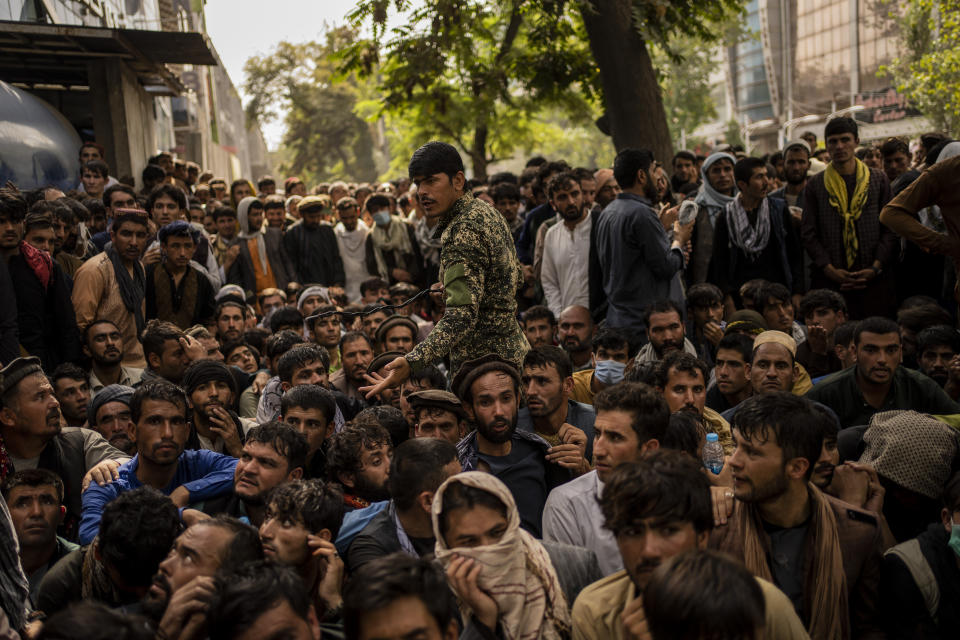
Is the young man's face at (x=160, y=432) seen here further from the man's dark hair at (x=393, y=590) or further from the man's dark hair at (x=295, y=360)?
the man's dark hair at (x=393, y=590)

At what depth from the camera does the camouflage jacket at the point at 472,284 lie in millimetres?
4035

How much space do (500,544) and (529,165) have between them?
830cm

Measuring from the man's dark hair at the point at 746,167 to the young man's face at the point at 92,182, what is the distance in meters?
6.37

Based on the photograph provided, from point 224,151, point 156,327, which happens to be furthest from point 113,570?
point 224,151

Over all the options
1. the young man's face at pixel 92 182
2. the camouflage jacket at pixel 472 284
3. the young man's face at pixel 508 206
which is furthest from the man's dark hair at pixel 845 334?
the young man's face at pixel 92 182

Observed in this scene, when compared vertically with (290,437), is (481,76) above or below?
above

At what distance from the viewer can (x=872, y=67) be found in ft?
144

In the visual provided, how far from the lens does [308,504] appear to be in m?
3.42

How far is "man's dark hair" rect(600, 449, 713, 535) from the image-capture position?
2.71 metres

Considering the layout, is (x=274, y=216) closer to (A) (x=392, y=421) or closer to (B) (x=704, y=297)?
(B) (x=704, y=297)

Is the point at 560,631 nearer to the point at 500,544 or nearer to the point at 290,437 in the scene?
the point at 500,544

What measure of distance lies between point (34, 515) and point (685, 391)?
10.5 ft

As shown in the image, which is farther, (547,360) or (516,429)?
(547,360)

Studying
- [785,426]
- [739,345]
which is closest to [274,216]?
[739,345]
